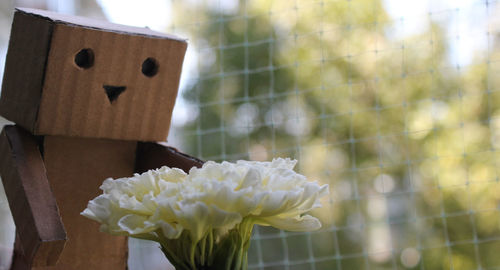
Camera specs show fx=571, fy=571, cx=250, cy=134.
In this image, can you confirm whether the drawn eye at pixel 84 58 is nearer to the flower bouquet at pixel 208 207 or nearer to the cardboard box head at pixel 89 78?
the cardboard box head at pixel 89 78

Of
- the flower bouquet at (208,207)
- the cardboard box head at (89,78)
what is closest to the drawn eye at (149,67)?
the cardboard box head at (89,78)

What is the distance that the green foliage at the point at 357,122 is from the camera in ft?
8.11

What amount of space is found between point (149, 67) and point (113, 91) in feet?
0.16

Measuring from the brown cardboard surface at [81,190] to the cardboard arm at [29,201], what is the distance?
0.11ft

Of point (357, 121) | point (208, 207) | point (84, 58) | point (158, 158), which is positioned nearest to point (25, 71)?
point (84, 58)

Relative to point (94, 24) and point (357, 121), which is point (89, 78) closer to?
point (94, 24)

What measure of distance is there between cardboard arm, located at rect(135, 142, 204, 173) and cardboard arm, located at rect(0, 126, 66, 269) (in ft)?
0.41

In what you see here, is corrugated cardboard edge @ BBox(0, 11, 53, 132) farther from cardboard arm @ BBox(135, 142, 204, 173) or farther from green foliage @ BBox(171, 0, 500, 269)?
green foliage @ BBox(171, 0, 500, 269)

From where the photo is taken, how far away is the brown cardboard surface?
62cm

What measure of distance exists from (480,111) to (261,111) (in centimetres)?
100

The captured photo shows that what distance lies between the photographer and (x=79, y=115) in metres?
0.60

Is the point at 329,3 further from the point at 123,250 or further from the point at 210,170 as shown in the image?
the point at 210,170

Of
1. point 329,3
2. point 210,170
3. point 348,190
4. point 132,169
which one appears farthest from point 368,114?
point 210,170

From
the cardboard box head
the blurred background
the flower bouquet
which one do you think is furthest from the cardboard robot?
the blurred background
